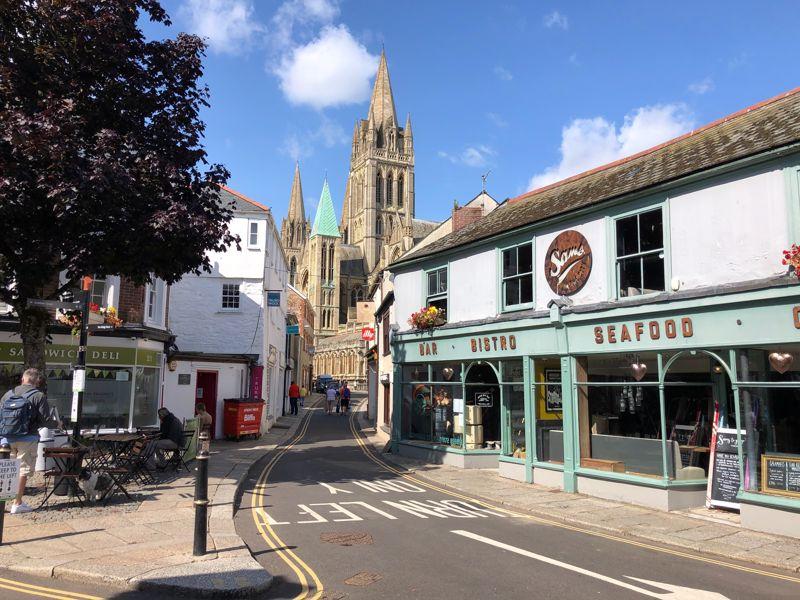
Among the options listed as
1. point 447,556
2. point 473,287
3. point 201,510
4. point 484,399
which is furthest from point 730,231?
point 201,510

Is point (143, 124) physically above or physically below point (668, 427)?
above

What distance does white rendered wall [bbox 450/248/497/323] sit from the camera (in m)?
15.3

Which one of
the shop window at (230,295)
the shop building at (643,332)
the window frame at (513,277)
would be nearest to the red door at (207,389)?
the shop window at (230,295)

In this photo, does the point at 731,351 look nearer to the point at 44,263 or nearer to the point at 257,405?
the point at 44,263

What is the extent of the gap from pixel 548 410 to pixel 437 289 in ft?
16.7

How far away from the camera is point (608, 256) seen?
1226 centimetres

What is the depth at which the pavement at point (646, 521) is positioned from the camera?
795 cm

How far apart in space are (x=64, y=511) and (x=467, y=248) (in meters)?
10.9

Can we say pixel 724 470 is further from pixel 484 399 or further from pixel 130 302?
pixel 130 302

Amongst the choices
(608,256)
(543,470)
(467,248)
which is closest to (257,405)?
(467,248)

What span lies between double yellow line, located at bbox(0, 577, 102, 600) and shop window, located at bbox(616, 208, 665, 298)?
403 inches

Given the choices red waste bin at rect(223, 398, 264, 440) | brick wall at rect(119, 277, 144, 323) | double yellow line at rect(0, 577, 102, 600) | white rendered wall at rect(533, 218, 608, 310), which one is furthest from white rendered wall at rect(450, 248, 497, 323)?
double yellow line at rect(0, 577, 102, 600)

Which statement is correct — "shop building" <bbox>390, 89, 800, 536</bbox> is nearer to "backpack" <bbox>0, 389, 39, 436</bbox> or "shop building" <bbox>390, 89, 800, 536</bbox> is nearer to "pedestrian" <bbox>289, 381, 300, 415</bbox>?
"backpack" <bbox>0, 389, 39, 436</bbox>

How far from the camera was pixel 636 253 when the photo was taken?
11.8 meters
